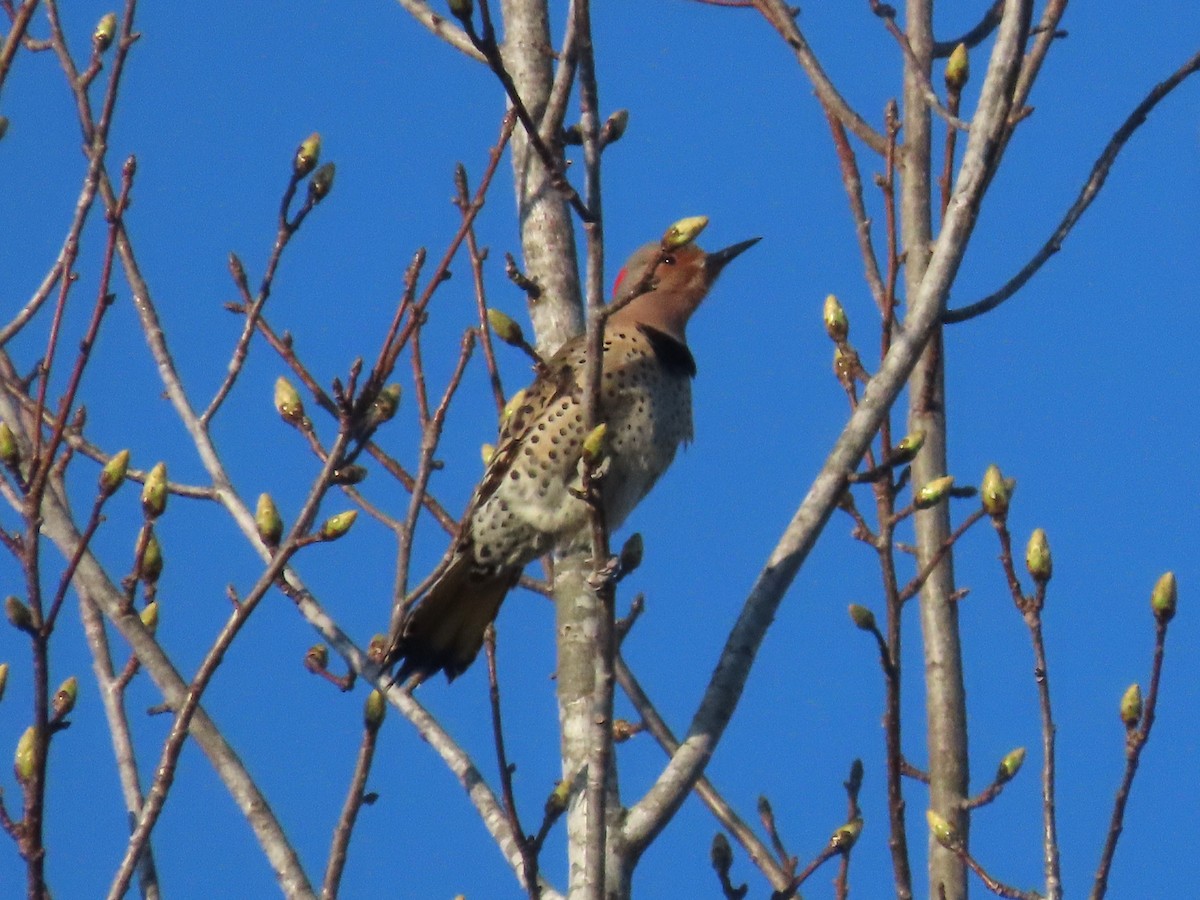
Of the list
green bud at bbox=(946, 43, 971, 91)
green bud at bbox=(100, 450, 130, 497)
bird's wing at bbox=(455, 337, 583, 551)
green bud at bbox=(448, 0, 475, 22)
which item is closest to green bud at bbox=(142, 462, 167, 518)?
green bud at bbox=(100, 450, 130, 497)

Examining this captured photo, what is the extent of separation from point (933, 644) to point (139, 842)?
2218 mm

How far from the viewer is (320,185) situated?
341 centimetres

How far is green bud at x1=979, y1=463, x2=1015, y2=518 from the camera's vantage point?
10.8 ft

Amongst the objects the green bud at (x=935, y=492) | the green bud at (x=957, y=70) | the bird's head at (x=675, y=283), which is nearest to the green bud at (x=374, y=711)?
the green bud at (x=935, y=492)

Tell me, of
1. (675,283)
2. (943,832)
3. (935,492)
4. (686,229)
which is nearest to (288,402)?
(686,229)

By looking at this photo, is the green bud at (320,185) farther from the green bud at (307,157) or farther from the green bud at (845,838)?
the green bud at (845,838)

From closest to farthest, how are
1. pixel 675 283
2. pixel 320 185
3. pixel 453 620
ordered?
1. pixel 320 185
2. pixel 453 620
3. pixel 675 283

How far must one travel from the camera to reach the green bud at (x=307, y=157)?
339 cm

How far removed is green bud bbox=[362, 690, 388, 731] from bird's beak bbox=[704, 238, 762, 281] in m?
3.07

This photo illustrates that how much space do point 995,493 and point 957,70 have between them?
1.16 m

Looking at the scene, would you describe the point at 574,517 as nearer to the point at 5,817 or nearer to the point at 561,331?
the point at 561,331

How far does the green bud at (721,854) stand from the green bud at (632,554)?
1.89ft

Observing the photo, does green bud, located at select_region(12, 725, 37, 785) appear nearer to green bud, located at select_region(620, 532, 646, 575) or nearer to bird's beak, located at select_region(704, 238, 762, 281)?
green bud, located at select_region(620, 532, 646, 575)

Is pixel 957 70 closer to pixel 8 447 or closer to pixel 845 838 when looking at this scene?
pixel 845 838
